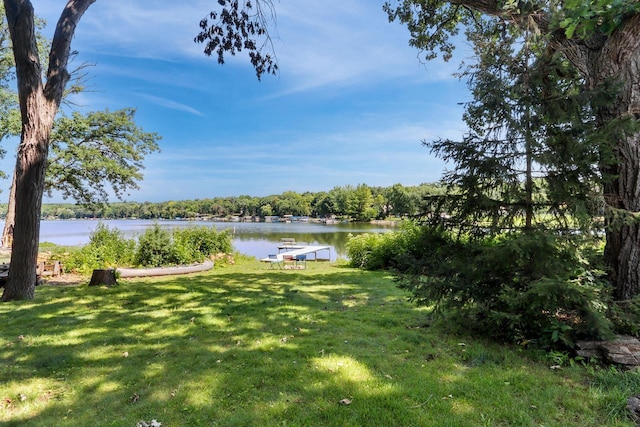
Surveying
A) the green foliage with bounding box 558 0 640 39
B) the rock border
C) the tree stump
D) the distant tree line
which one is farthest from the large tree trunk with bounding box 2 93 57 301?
the distant tree line

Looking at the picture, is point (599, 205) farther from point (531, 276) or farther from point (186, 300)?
point (186, 300)

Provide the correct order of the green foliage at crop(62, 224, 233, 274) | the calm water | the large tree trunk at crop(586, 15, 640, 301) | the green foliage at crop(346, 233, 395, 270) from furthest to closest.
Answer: the calm water < the green foliage at crop(346, 233, 395, 270) < the green foliage at crop(62, 224, 233, 274) < the large tree trunk at crop(586, 15, 640, 301)

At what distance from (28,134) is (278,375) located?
672 cm

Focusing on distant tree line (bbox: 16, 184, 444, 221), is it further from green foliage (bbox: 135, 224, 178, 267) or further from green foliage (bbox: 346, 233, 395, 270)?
green foliage (bbox: 135, 224, 178, 267)

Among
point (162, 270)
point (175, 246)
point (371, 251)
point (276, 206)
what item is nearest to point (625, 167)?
point (371, 251)

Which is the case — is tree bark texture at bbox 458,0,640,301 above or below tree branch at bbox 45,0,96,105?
below

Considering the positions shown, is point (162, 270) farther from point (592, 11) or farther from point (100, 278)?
point (592, 11)

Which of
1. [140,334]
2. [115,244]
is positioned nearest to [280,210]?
[115,244]

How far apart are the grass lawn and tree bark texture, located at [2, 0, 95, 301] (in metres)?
1.40

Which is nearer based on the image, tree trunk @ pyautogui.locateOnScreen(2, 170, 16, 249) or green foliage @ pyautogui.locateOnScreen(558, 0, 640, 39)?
green foliage @ pyautogui.locateOnScreen(558, 0, 640, 39)

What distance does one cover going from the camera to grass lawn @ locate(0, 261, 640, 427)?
94.2 inches

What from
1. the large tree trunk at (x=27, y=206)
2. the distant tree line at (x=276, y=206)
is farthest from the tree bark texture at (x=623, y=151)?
the distant tree line at (x=276, y=206)

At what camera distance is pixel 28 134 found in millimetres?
6258

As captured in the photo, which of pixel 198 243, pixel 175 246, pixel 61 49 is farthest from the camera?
pixel 198 243
